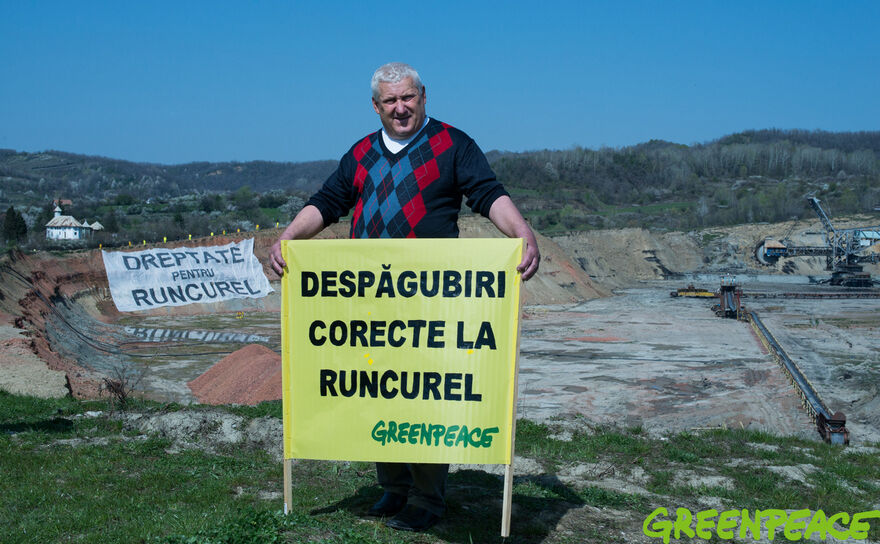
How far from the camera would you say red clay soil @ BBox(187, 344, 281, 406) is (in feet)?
47.6

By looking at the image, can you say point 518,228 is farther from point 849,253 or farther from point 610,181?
point 610,181

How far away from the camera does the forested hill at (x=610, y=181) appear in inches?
4296

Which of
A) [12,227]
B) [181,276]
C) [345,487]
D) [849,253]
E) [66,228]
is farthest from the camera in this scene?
[66,228]

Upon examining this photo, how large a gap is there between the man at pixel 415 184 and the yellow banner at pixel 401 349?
0.27m

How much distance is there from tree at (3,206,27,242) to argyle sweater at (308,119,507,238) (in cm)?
5252

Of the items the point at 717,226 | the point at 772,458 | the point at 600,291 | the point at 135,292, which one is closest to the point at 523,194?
the point at 717,226

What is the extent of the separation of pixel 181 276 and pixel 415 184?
110ft

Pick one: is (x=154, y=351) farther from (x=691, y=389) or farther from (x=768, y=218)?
(x=768, y=218)

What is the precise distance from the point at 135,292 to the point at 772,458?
32078mm

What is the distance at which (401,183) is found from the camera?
4.32 m

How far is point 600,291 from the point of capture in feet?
169

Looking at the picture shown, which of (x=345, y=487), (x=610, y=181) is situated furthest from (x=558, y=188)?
(x=345, y=487)

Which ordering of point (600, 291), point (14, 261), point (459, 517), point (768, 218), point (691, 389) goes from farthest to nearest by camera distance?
point (768, 218) → point (600, 291) → point (14, 261) → point (691, 389) → point (459, 517)

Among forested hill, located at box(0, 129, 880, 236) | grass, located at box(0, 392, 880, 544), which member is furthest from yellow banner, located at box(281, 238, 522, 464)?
forested hill, located at box(0, 129, 880, 236)
